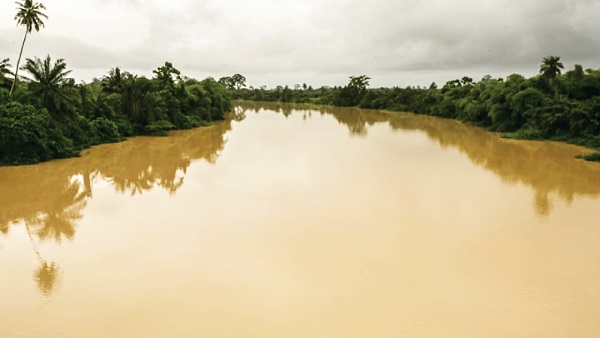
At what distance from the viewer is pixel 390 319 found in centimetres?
639

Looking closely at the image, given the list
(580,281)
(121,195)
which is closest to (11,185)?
(121,195)

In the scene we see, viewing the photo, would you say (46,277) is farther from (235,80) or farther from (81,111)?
(235,80)

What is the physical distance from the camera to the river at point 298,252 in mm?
6375

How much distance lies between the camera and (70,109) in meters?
19.6

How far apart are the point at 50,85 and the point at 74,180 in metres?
6.00

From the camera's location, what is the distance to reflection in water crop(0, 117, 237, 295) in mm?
10508

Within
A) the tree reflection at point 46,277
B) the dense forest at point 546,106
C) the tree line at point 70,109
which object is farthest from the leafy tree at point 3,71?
the dense forest at point 546,106

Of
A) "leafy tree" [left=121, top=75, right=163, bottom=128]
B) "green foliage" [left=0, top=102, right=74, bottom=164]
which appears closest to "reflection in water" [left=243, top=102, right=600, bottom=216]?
"green foliage" [left=0, top=102, right=74, bottom=164]

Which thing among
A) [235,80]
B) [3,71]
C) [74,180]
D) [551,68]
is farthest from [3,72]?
[235,80]

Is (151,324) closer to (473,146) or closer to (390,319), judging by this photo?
(390,319)

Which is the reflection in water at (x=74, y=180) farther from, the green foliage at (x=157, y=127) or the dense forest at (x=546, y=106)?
the dense forest at (x=546, y=106)

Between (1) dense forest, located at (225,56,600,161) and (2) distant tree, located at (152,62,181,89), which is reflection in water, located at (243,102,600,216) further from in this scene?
(2) distant tree, located at (152,62,181,89)

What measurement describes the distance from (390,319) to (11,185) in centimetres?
1385

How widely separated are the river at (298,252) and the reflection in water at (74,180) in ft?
0.29
